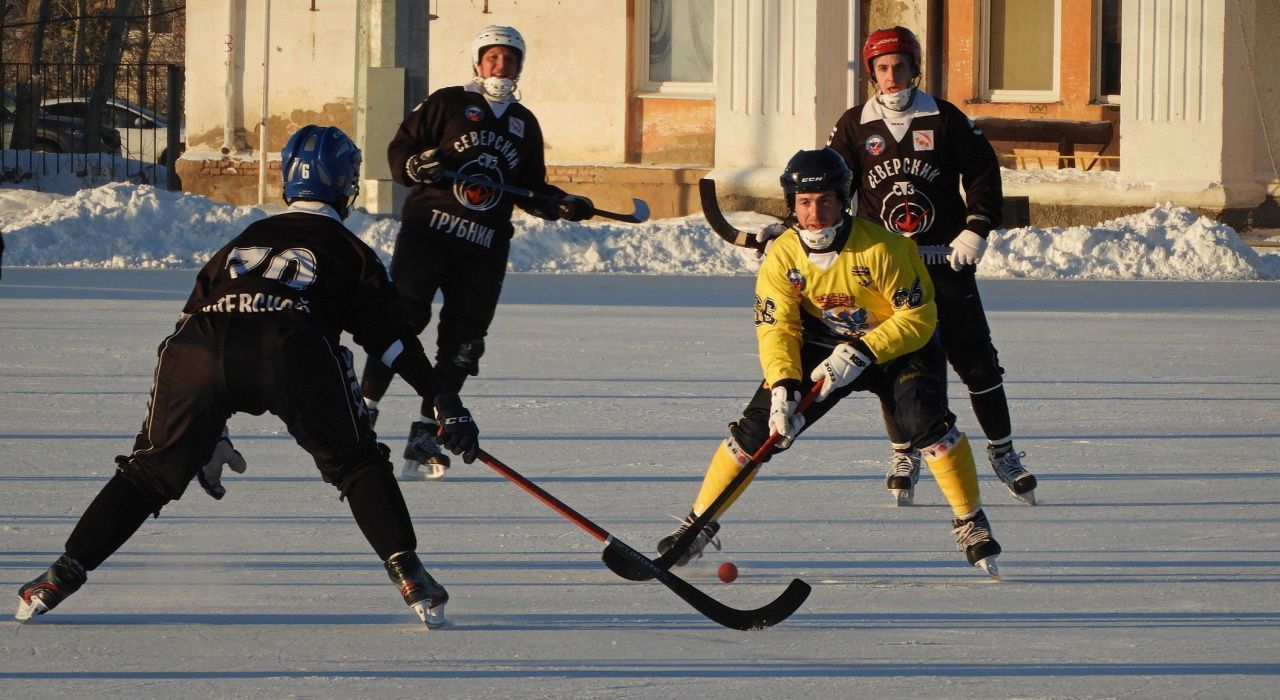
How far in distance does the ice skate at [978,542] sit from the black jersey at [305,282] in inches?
63.4

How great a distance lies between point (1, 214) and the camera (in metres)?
16.7

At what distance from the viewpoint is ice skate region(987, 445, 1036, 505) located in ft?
20.1

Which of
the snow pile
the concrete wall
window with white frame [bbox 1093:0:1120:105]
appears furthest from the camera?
window with white frame [bbox 1093:0:1120:105]

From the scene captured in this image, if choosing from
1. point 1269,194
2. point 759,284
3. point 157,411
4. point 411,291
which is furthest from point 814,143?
point 157,411

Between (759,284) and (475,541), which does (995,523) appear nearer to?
(759,284)

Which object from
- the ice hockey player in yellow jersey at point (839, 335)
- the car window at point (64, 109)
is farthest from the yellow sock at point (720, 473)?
the car window at point (64, 109)

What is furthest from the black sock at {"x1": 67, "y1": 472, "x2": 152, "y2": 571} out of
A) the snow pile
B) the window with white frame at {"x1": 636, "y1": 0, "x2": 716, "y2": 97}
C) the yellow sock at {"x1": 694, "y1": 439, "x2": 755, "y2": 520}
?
the window with white frame at {"x1": 636, "y1": 0, "x2": 716, "y2": 97}

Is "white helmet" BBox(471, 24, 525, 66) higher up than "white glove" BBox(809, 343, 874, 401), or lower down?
higher up

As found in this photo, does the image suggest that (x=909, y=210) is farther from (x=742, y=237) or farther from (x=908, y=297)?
(x=908, y=297)

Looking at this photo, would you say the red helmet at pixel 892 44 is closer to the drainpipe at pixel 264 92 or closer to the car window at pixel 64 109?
the drainpipe at pixel 264 92

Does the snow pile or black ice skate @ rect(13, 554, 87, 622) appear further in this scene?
the snow pile

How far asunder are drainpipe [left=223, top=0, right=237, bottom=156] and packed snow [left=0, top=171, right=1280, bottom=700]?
9.66m

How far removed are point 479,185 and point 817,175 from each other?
84.6 inches

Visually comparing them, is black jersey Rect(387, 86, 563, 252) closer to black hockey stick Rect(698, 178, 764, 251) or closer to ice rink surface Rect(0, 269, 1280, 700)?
black hockey stick Rect(698, 178, 764, 251)
